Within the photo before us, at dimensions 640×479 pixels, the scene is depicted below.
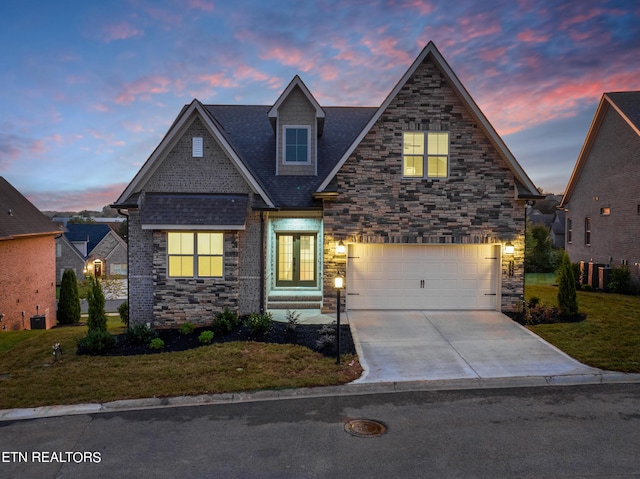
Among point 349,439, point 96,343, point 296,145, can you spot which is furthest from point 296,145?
point 349,439

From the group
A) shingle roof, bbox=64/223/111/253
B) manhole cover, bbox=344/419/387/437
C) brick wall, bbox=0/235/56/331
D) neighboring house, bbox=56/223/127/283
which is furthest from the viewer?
shingle roof, bbox=64/223/111/253

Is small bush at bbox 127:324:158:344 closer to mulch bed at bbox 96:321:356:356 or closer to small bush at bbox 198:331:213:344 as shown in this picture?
mulch bed at bbox 96:321:356:356

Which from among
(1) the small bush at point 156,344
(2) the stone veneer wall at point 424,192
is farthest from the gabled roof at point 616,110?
(1) the small bush at point 156,344

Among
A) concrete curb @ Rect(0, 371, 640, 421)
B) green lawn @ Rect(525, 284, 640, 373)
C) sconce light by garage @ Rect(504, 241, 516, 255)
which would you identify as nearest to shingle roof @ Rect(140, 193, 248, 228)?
concrete curb @ Rect(0, 371, 640, 421)

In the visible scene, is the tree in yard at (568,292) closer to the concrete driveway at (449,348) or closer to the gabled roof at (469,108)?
the concrete driveway at (449,348)

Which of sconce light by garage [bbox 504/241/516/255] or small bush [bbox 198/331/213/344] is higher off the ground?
sconce light by garage [bbox 504/241/516/255]

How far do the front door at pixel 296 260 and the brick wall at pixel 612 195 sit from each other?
15291mm

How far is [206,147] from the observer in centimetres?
1323

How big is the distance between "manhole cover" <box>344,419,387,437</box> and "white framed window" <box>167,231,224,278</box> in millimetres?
7616

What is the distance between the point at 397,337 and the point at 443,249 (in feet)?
13.4

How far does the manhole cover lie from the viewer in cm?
618

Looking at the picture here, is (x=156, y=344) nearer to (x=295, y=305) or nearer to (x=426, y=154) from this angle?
(x=295, y=305)

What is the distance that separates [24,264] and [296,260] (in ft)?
61.6

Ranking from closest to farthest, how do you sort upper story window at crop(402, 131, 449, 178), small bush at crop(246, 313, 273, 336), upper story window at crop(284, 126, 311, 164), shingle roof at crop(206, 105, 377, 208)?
small bush at crop(246, 313, 273, 336)
upper story window at crop(402, 131, 449, 178)
shingle roof at crop(206, 105, 377, 208)
upper story window at crop(284, 126, 311, 164)
